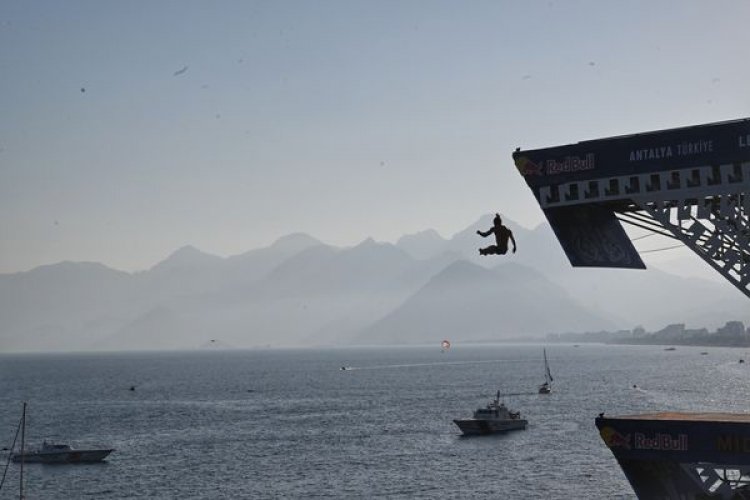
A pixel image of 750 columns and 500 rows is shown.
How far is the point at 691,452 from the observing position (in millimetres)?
40062

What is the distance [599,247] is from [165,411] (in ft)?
488

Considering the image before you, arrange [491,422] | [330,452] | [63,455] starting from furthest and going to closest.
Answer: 1. [491,422]
2. [330,452]
3. [63,455]

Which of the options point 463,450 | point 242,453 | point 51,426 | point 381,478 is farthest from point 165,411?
point 381,478

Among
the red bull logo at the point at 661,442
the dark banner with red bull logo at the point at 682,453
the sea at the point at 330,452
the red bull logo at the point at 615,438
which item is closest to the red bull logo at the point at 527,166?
the dark banner with red bull logo at the point at 682,453

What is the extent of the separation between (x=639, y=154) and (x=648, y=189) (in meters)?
1.40

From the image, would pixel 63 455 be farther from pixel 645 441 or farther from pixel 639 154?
pixel 639 154

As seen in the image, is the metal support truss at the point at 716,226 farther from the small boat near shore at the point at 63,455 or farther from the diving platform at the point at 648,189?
the small boat near shore at the point at 63,455

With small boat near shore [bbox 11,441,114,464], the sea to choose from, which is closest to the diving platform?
the sea

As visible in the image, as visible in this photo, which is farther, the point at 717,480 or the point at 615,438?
the point at 615,438

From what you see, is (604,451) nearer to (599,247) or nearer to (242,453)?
(242,453)

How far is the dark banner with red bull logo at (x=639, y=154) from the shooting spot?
3662cm

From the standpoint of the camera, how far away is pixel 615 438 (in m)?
42.1

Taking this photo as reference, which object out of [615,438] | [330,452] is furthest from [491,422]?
[615,438]

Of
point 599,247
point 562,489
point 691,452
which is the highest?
point 599,247
